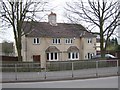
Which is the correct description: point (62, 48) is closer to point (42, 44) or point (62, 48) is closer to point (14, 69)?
point (42, 44)

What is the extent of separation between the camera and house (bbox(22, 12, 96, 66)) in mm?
Answer: 48250

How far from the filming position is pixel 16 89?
13172mm

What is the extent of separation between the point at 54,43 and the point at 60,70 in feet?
101

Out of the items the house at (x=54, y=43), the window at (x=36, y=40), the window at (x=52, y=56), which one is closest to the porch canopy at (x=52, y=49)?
the house at (x=54, y=43)

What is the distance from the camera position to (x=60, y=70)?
2136 cm

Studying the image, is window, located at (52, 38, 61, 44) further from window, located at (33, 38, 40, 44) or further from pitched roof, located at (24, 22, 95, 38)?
window, located at (33, 38, 40, 44)

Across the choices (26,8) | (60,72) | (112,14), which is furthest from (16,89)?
(112,14)

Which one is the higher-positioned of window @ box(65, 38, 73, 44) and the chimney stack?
the chimney stack

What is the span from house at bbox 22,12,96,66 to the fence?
82.1 ft

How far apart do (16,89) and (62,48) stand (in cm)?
3964

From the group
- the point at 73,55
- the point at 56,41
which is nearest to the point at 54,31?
the point at 56,41

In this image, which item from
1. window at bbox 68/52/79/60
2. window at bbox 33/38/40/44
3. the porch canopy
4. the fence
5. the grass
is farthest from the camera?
window at bbox 68/52/79/60

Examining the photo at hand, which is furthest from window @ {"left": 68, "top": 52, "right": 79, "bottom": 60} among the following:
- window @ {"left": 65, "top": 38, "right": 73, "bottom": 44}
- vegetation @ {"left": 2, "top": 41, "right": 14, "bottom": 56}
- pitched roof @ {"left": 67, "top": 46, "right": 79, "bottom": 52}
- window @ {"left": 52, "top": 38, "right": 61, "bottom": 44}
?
vegetation @ {"left": 2, "top": 41, "right": 14, "bottom": 56}

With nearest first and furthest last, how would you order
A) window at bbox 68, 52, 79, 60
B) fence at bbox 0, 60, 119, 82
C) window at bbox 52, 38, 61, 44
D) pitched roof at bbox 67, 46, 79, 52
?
1. fence at bbox 0, 60, 119, 82
2. window at bbox 52, 38, 61, 44
3. pitched roof at bbox 67, 46, 79, 52
4. window at bbox 68, 52, 79, 60
